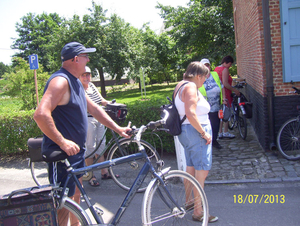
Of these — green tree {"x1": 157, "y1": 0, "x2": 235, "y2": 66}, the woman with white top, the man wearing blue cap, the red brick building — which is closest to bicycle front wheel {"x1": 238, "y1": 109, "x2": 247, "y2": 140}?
the red brick building

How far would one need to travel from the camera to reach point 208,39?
22.3m

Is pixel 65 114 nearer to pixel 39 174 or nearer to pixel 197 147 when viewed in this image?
pixel 197 147

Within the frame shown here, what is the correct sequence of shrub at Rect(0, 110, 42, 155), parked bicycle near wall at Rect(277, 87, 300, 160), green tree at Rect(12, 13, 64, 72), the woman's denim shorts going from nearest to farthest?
1. the woman's denim shorts
2. parked bicycle near wall at Rect(277, 87, 300, 160)
3. shrub at Rect(0, 110, 42, 155)
4. green tree at Rect(12, 13, 64, 72)

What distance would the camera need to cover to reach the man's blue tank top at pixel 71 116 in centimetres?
264

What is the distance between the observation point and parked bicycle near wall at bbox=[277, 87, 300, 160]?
5267 mm

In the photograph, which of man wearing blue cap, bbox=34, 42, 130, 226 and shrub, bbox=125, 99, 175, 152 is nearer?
man wearing blue cap, bbox=34, 42, 130, 226

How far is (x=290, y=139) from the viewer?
215 inches

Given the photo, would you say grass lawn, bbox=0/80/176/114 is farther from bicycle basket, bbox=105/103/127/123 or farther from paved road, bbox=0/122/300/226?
bicycle basket, bbox=105/103/127/123
